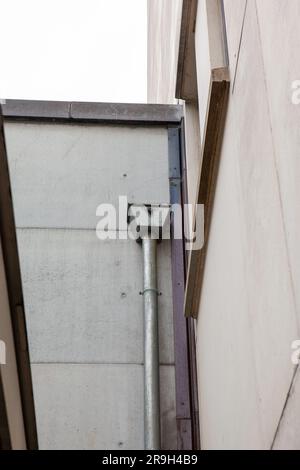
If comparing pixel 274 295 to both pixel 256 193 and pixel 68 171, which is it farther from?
pixel 68 171

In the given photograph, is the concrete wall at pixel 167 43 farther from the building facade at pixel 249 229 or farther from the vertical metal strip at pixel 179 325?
the building facade at pixel 249 229

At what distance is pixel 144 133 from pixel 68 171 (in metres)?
0.76

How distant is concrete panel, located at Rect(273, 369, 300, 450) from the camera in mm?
2438

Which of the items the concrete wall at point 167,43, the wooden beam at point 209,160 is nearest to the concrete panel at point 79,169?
the concrete wall at point 167,43

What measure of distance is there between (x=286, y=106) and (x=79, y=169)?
13.5ft

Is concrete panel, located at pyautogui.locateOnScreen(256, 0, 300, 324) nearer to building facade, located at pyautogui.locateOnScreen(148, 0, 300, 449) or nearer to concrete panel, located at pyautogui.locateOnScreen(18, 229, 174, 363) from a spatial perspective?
building facade, located at pyautogui.locateOnScreen(148, 0, 300, 449)

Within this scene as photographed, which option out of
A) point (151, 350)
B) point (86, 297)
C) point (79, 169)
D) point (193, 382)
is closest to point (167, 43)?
point (79, 169)

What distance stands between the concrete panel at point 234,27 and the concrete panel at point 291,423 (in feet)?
5.88

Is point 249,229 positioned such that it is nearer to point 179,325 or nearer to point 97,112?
point 179,325

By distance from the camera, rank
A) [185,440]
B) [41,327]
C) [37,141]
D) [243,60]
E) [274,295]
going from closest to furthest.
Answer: [274,295]
[243,60]
[185,440]
[41,327]
[37,141]

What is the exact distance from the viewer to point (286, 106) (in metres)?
2.66

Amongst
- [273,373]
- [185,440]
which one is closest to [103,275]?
[185,440]

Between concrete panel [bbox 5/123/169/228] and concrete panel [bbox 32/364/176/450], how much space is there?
129 centimetres

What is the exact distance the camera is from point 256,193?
10.3 ft
